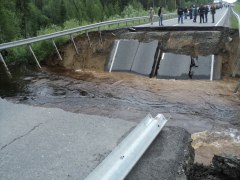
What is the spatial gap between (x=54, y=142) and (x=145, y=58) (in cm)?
1201

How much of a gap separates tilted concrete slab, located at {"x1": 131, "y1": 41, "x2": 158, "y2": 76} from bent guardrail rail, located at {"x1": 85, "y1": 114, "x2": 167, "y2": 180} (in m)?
11.2

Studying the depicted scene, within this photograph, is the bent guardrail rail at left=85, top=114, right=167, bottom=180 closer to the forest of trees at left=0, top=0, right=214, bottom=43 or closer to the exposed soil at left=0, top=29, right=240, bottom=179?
the exposed soil at left=0, top=29, right=240, bottom=179

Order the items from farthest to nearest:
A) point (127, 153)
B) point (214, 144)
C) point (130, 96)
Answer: point (130, 96) → point (214, 144) → point (127, 153)

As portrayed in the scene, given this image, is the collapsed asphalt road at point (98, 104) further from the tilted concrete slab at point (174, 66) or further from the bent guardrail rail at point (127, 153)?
the tilted concrete slab at point (174, 66)

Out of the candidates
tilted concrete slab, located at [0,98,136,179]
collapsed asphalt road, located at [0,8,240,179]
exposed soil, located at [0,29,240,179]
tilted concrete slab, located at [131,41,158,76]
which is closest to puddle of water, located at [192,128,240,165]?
exposed soil, located at [0,29,240,179]

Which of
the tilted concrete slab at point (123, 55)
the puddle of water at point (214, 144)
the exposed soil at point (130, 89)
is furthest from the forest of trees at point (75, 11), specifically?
the puddle of water at point (214, 144)

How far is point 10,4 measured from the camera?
38.8m

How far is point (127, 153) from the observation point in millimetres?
4480

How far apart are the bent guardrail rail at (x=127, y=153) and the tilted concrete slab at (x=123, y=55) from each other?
12032 millimetres

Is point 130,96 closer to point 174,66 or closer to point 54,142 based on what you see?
point 174,66

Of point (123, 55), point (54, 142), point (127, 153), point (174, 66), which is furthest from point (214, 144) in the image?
point (123, 55)

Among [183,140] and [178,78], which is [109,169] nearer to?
[183,140]

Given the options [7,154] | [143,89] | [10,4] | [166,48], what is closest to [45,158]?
[7,154]

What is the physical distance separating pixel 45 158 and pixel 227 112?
7.45 metres
